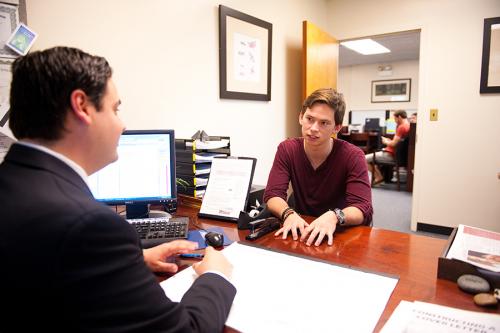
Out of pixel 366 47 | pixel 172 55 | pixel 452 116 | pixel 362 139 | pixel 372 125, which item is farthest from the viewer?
pixel 372 125

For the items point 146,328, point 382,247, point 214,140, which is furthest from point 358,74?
point 146,328

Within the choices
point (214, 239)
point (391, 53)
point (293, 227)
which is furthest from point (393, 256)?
point (391, 53)

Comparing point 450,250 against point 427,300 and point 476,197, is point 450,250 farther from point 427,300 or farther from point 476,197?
point 476,197

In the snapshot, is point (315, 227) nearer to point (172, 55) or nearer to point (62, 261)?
point (62, 261)

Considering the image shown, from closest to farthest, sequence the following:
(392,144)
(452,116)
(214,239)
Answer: (214,239), (452,116), (392,144)

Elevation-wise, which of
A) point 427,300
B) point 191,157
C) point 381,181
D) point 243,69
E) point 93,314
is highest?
point 243,69

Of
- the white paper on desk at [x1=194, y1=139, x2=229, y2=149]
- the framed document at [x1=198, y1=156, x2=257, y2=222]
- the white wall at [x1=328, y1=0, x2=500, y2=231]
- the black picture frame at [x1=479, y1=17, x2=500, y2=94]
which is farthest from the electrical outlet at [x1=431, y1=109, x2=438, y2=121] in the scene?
the framed document at [x1=198, y1=156, x2=257, y2=222]

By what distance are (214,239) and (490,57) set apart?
3153 millimetres

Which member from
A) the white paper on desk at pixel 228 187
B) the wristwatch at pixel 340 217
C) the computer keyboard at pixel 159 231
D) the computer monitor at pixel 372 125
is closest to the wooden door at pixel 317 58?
→ the white paper on desk at pixel 228 187

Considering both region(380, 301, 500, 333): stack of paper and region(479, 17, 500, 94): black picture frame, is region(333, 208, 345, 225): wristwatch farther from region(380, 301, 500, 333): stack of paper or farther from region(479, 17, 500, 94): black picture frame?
A: region(479, 17, 500, 94): black picture frame

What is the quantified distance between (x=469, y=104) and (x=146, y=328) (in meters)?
3.50

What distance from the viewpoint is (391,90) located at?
8.75 metres

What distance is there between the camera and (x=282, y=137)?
3326 mm

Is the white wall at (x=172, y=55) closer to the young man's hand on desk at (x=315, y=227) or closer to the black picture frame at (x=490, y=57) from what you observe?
the young man's hand on desk at (x=315, y=227)
